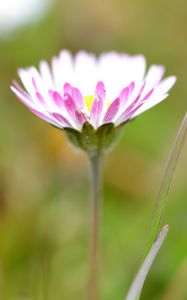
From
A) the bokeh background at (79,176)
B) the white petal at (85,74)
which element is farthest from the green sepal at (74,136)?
the bokeh background at (79,176)

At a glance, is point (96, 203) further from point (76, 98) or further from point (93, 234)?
point (76, 98)

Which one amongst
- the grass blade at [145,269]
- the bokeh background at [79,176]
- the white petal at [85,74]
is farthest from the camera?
the bokeh background at [79,176]

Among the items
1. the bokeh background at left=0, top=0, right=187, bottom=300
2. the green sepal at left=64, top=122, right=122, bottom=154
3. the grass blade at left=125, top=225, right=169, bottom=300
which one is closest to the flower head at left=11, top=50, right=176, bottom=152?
the green sepal at left=64, top=122, right=122, bottom=154

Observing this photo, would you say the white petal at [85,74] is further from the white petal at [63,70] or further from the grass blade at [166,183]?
the grass blade at [166,183]

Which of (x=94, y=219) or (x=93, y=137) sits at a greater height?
(x=93, y=137)

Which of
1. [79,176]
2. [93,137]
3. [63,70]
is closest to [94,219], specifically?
[93,137]

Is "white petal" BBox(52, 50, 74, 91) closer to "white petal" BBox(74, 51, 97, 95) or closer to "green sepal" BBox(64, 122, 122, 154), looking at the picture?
"white petal" BBox(74, 51, 97, 95)

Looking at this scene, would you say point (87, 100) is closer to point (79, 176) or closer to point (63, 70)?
point (63, 70)

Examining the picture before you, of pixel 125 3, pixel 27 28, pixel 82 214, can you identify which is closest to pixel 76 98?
pixel 82 214

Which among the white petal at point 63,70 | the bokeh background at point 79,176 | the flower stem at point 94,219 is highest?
the white petal at point 63,70
